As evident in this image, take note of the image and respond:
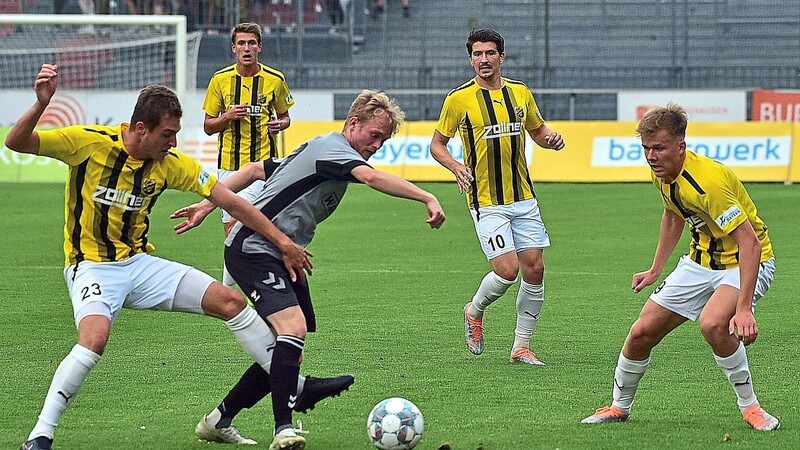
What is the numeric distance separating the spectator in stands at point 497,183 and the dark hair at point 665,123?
8.07ft

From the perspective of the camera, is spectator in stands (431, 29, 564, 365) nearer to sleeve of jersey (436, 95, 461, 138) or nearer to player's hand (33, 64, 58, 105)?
sleeve of jersey (436, 95, 461, 138)

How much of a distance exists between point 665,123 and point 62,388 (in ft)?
9.54

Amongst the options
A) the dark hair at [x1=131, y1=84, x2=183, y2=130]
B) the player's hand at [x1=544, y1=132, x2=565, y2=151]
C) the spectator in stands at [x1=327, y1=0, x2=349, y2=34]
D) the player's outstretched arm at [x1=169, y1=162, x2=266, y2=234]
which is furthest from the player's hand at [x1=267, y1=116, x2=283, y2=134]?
the spectator in stands at [x1=327, y1=0, x2=349, y2=34]

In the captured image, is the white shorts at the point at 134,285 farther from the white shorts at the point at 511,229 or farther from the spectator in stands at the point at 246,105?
the spectator in stands at the point at 246,105

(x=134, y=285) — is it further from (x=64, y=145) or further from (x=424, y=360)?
(x=424, y=360)

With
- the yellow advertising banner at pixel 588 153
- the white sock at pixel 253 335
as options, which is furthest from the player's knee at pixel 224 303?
the yellow advertising banner at pixel 588 153

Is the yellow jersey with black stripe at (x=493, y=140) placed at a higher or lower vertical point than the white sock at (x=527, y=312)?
higher

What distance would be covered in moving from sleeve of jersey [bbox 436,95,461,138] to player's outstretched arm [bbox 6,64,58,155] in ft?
11.3

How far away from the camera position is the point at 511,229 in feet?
26.8

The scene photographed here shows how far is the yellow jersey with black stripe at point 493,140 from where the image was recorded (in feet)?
26.8

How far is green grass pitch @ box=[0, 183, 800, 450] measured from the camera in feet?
19.5

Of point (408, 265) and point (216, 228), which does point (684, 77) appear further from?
point (408, 265)

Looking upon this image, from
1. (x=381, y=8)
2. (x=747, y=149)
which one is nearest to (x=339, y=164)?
(x=747, y=149)

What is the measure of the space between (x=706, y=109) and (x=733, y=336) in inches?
812
